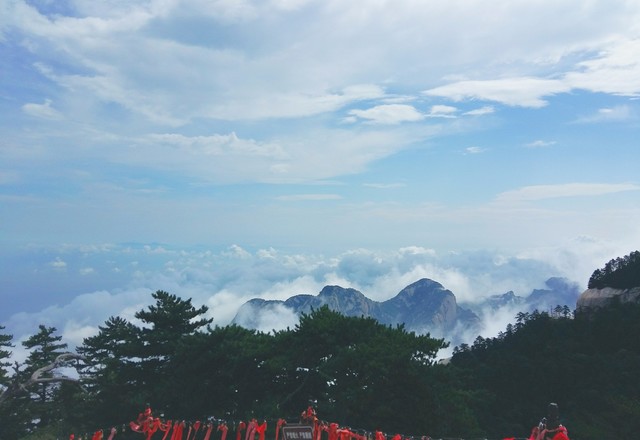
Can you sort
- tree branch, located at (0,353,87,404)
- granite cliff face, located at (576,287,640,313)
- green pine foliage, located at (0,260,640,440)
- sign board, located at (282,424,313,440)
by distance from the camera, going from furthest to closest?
granite cliff face, located at (576,287,640,313)
tree branch, located at (0,353,87,404)
green pine foliage, located at (0,260,640,440)
sign board, located at (282,424,313,440)

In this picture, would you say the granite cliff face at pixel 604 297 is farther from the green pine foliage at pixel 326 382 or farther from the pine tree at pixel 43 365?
the pine tree at pixel 43 365

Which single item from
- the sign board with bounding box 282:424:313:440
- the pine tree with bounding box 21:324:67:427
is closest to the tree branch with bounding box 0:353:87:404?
the pine tree with bounding box 21:324:67:427

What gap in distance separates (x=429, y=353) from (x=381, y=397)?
14.5 ft

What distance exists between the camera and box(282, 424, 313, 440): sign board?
1703cm

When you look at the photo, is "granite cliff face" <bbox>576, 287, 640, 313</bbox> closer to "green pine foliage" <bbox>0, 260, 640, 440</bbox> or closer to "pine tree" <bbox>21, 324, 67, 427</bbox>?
"green pine foliage" <bbox>0, 260, 640, 440</bbox>

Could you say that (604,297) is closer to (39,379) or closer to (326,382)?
(326,382)

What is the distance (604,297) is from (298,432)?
204ft

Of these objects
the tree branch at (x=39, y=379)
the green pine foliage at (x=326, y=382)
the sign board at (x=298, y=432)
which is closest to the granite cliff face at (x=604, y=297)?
the green pine foliage at (x=326, y=382)

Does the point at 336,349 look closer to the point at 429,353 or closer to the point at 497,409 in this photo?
the point at 429,353

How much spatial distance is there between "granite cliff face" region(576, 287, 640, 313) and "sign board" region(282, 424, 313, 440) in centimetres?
5878

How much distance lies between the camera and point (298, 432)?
56.5ft

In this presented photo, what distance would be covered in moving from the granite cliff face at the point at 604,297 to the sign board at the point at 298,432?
5878 centimetres

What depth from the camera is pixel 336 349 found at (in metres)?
35.9

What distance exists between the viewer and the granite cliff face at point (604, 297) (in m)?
67.2
